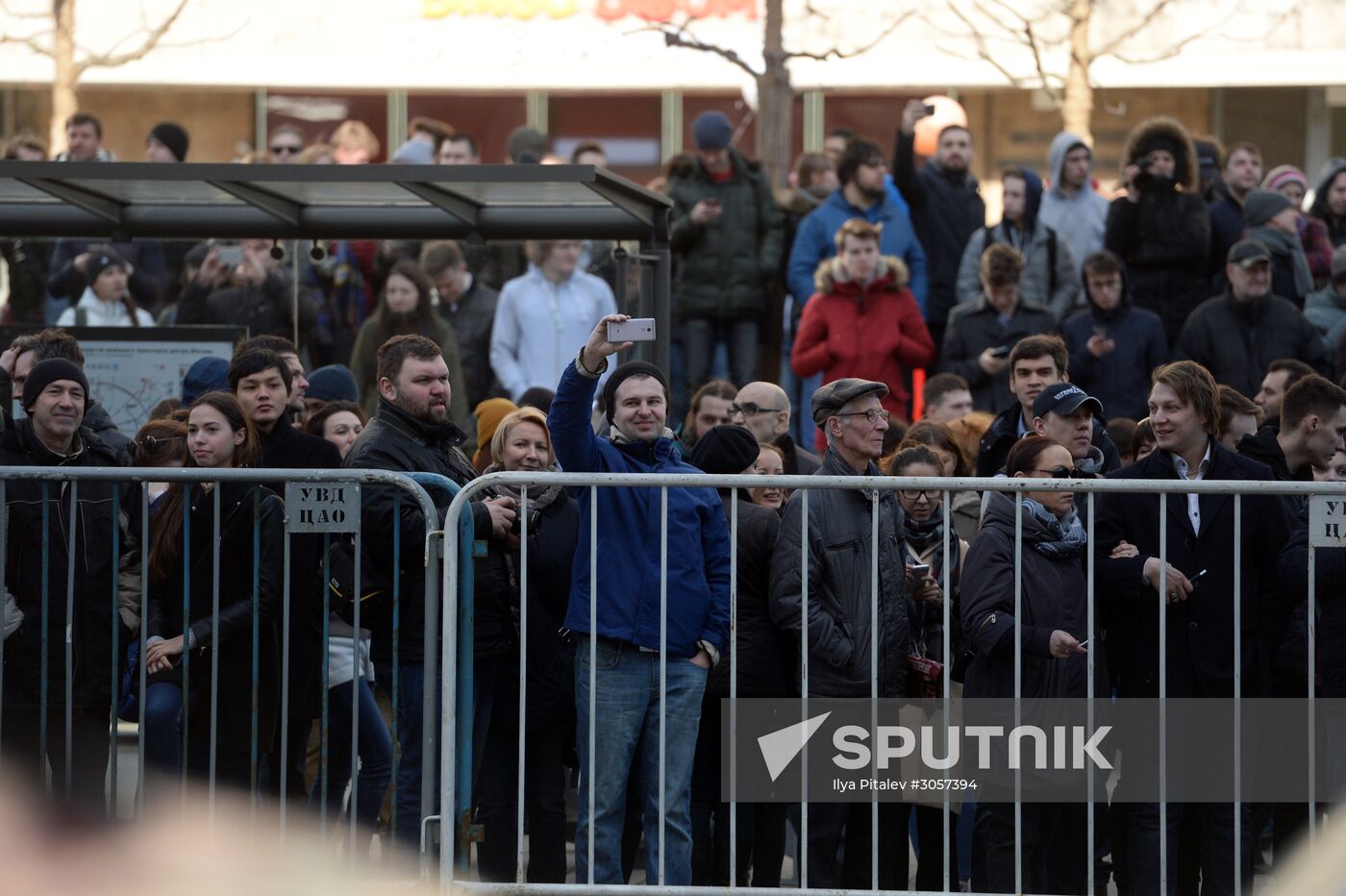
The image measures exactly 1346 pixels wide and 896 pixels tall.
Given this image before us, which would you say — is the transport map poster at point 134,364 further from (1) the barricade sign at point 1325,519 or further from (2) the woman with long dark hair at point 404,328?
(1) the barricade sign at point 1325,519

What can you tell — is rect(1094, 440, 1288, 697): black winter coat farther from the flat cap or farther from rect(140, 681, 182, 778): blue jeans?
rect(140, 681, 182, 778): blue jeans

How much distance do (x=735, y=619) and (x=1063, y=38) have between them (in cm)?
1381

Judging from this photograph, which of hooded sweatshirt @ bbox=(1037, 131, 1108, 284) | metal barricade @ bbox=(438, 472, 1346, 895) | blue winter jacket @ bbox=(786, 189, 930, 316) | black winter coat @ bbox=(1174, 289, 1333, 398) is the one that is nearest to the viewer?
metal barricade @ bbox=(438, 472, 1346, 895)

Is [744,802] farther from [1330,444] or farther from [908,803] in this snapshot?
[1330,444]

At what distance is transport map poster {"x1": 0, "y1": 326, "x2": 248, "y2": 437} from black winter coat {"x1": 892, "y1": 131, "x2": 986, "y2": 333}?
191 inches

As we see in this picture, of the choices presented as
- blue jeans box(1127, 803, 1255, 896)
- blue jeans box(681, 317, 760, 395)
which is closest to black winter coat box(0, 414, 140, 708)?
blue jeans box(1127, 803, 1255, 896)

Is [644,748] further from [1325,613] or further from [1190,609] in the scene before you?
[1325,613]

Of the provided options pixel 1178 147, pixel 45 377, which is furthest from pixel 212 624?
pixel 1178 147

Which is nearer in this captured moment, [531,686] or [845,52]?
[531,686]

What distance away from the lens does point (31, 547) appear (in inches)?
280

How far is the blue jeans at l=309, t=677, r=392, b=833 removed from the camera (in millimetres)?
7570

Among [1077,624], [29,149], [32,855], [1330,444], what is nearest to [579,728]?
[1077,624]

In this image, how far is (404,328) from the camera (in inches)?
461

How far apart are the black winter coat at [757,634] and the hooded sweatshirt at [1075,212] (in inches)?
257
